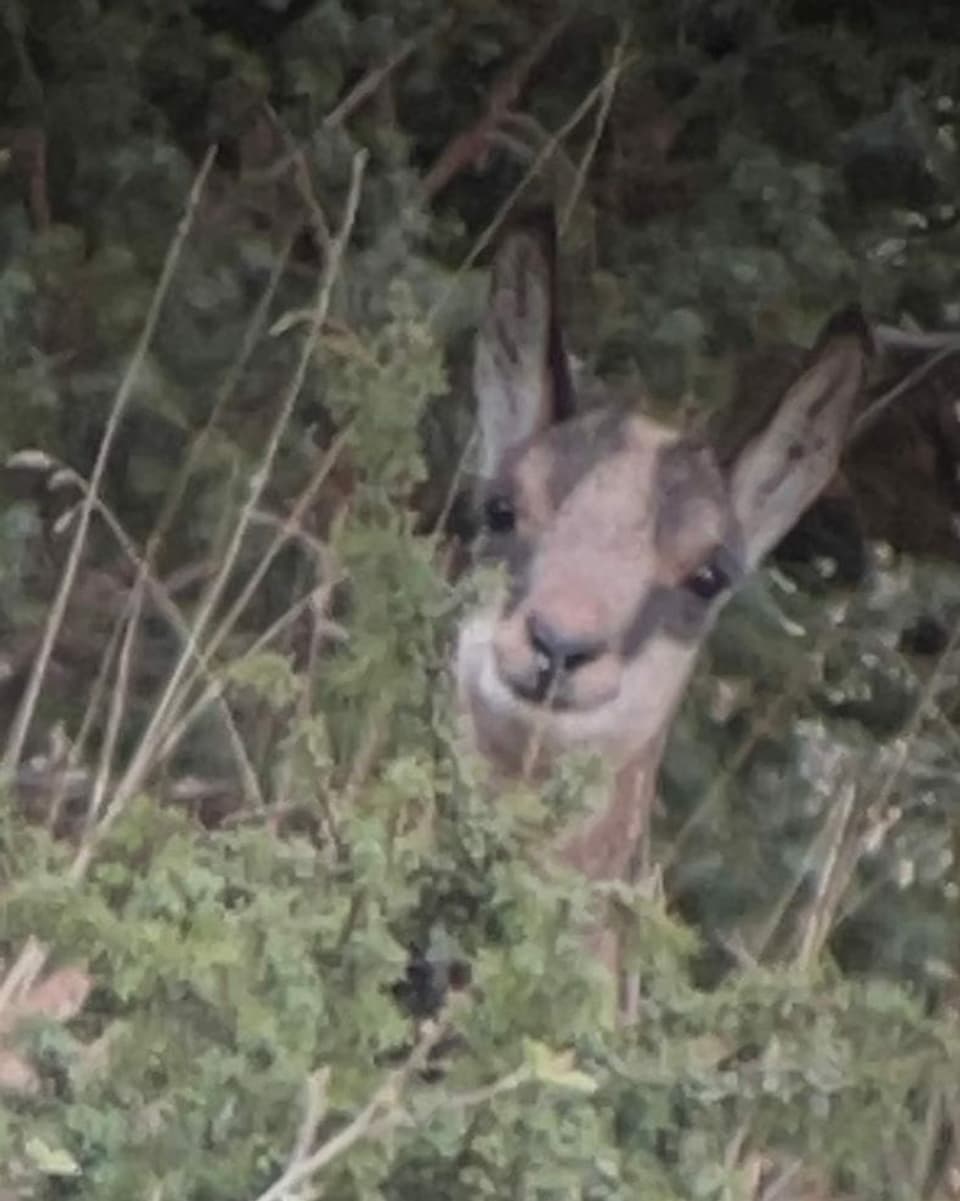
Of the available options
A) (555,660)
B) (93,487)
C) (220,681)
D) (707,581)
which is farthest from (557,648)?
(93,487)

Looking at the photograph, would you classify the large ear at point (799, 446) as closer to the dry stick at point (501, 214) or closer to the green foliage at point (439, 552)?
the green foliage at point (439, 552)

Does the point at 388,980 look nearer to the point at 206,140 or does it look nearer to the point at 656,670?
the point at 656,670

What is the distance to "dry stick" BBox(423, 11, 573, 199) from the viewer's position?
1.54m

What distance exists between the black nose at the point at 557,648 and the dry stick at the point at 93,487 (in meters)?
0.29

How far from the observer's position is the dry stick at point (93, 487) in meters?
1.50

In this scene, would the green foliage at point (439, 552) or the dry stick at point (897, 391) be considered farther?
the dry stick at point (897, 391)

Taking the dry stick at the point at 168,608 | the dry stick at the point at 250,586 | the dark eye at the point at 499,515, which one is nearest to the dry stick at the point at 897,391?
the dark eye at the point at 499,515

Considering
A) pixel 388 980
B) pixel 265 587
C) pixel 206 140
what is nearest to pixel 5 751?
pixel 265 587

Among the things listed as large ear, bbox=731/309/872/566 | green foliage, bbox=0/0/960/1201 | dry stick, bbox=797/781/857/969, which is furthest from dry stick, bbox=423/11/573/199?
dry stick, bbox=797/781/857/969

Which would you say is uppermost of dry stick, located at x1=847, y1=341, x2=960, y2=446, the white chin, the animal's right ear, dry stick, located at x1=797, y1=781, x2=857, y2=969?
the animal's right ear

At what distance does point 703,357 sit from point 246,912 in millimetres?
467

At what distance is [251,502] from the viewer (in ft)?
4.97

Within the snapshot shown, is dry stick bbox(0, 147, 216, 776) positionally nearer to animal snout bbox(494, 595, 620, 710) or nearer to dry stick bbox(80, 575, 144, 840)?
dry stick bbox(80, 575, 144, 840)

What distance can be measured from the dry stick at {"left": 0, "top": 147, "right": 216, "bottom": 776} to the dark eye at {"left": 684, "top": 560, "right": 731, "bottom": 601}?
383 mm
